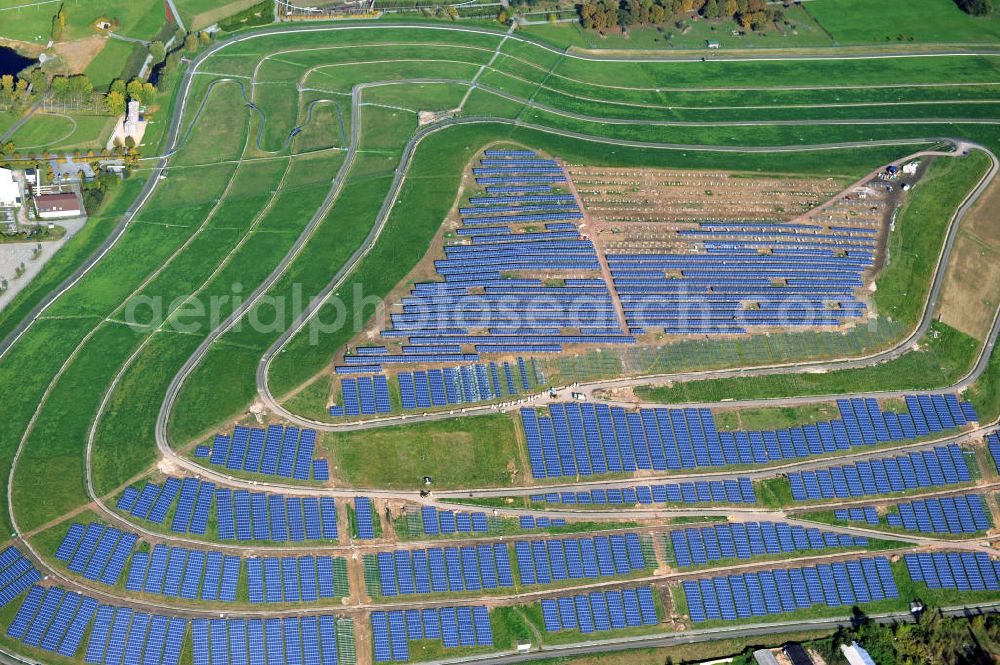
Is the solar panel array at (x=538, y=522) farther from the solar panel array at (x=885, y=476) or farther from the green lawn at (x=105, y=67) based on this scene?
the green lawn at (x=105, y=67)

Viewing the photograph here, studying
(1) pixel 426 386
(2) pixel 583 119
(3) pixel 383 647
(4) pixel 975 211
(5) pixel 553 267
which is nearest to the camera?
(3) pixel 383 647

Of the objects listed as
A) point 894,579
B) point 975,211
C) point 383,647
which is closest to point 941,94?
point 975,211

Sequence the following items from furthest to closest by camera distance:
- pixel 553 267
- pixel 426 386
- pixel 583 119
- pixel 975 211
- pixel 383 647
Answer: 1. pixel 583 119
2. pixel 975 211
3. pixel 553 267
4. pixel 426 386
5. pixel 383 647

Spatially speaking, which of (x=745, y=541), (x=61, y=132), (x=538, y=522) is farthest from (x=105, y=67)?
(x=745, y=541)

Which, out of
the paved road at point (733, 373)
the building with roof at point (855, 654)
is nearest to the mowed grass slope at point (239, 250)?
the paved road at point (733, 373)

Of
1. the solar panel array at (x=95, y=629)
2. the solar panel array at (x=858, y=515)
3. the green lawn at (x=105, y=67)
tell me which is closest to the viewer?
the solar panel array at (x=95, y=629)

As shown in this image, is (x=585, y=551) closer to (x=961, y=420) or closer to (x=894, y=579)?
(x=894, y=579)
